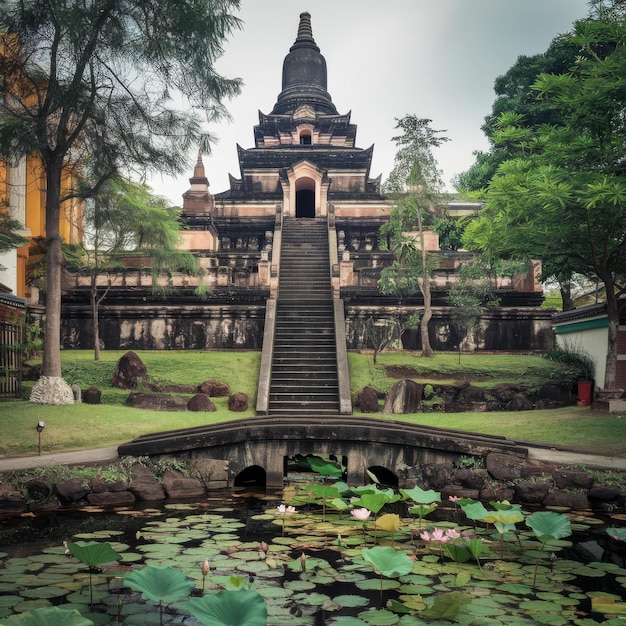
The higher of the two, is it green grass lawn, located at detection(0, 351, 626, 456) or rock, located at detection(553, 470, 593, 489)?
green grass lawn, located at detection(0, 351, 626, 456)

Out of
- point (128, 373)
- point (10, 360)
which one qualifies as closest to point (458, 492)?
point (128, 373)

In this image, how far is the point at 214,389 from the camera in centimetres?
1537

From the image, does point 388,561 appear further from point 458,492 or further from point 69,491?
point 69,491

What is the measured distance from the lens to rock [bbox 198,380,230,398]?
1537 cm

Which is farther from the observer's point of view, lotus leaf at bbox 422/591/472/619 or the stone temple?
the stone temple

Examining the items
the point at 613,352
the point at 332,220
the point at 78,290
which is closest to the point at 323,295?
the point at 332,220

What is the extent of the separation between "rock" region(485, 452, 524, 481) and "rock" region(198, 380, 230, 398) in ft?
24.1

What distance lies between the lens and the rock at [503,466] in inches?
384

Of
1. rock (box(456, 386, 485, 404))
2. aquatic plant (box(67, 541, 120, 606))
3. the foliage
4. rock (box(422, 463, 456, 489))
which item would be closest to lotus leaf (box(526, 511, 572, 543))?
aquatic plant (box(67, 541, 120, 606))

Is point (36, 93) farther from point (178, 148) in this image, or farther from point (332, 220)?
point (332, 220)

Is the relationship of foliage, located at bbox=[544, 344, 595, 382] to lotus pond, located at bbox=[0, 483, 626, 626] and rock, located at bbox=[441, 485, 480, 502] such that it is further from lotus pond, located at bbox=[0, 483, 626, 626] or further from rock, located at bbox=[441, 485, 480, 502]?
lotus pond, located at bbox=[0, 483, 626, 626]

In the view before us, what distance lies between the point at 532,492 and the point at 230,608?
22.5ft

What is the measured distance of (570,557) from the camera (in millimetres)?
6457

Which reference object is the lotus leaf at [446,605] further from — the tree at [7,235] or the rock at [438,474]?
the tree at [7,235]
